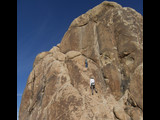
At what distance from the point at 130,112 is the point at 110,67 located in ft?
A: 16.0

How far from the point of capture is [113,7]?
58.3ft

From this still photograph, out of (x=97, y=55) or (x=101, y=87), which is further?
(x=97, y=55)

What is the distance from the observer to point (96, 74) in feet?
48.9

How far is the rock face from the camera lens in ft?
40.6

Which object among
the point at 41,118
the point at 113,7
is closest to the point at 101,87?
the point at 41,118

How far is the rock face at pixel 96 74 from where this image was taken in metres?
12.4

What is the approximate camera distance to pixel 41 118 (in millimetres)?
13461
